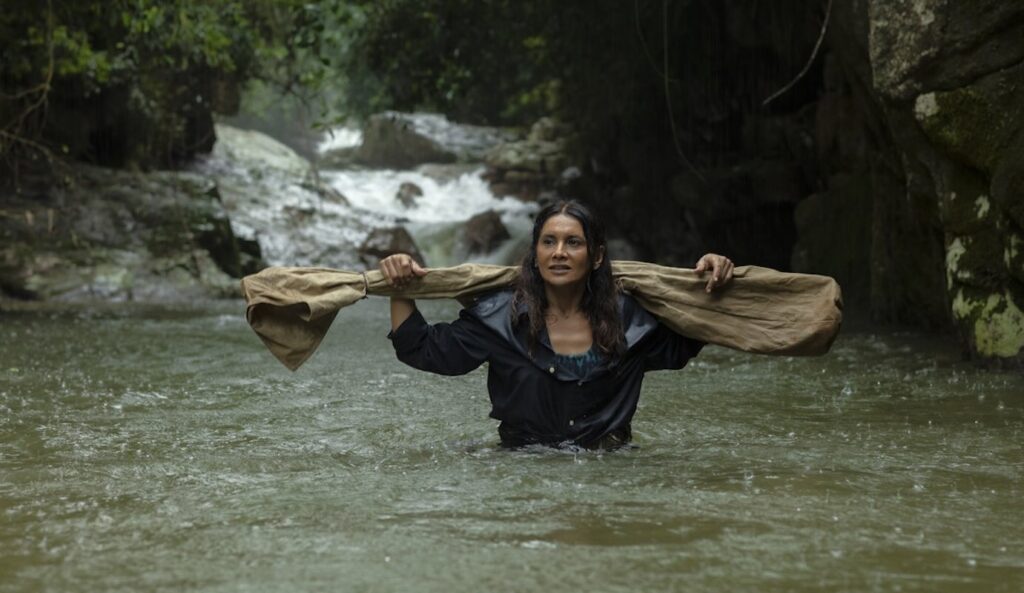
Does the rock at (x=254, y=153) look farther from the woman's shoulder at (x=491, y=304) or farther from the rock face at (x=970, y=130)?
the woman's shoulder at (x=491, y=304)

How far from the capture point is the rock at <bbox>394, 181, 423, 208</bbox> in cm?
2593

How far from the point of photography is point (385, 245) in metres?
20.6

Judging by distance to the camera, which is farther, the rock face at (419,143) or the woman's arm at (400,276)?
the rock face at (419,143)

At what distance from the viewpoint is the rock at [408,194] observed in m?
25.9

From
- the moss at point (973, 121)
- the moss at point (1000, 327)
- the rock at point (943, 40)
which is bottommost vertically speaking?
the moss at point (1000, 327)

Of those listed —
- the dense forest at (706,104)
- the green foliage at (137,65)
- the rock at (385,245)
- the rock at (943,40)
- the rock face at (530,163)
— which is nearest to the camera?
the rock at (943,40)

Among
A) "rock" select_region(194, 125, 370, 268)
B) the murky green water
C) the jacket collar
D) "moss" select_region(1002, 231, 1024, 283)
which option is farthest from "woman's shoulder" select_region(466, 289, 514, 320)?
"rock" select_region(194, 125, 370, 268)

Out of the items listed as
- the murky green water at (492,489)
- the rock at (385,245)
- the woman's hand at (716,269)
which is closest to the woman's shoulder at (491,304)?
the murky green water at (492,489)

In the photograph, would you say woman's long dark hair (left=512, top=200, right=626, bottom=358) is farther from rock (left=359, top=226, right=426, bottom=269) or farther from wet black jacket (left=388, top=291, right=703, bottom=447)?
rock (left=359, top=226, right=426, bottom=269)

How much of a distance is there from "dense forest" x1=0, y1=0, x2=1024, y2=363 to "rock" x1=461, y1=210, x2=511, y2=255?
157 centimetres

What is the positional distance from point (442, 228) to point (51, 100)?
7625 millimetres

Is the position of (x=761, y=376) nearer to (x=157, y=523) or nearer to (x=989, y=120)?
(x=989, y=120)

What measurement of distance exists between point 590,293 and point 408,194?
847 inches

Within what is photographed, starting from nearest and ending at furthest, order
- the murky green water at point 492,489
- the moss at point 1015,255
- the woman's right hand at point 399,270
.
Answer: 1. the murky green water at point 492,489
2. the woman's right hand at point 399,270
3. the moss at point 1015,255
